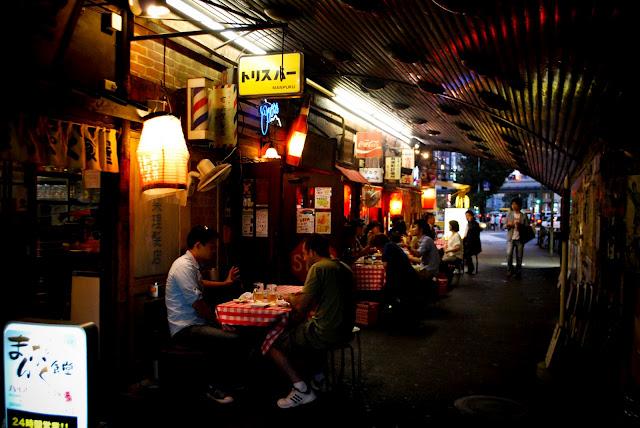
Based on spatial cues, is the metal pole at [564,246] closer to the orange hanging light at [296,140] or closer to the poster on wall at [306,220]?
the poster on wall at [306,220]

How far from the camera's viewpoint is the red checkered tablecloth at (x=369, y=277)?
11.5 meters

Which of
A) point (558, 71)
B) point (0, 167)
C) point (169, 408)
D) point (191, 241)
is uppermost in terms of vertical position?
point (558, 71)

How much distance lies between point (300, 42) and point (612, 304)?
7.34 metres

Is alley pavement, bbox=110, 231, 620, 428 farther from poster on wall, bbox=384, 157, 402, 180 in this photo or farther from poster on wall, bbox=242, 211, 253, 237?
poster on wall, bbox=384, 157, 402, 180

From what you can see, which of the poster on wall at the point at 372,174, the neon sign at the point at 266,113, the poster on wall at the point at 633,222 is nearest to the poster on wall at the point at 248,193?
the neon sign at the point at 266,113

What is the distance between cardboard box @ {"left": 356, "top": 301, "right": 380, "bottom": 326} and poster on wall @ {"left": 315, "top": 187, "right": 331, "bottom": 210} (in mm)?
2242

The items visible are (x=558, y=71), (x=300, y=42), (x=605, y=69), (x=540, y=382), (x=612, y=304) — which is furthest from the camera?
(x=300, y=42)

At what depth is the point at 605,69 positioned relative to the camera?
5.57 metres

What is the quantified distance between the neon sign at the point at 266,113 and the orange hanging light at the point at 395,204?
459 inches

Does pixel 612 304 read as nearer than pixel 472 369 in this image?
Yes

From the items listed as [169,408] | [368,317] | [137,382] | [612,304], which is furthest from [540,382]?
[137,382]

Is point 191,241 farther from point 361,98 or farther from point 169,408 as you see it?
point 361,98

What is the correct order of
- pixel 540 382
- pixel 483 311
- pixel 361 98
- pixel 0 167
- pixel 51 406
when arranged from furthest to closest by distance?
pixel 361 98 < pixel 483 311 < pixel 0 167 < pixel 540 382 < pixel 51 406

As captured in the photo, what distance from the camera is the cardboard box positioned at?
35.7 feet
